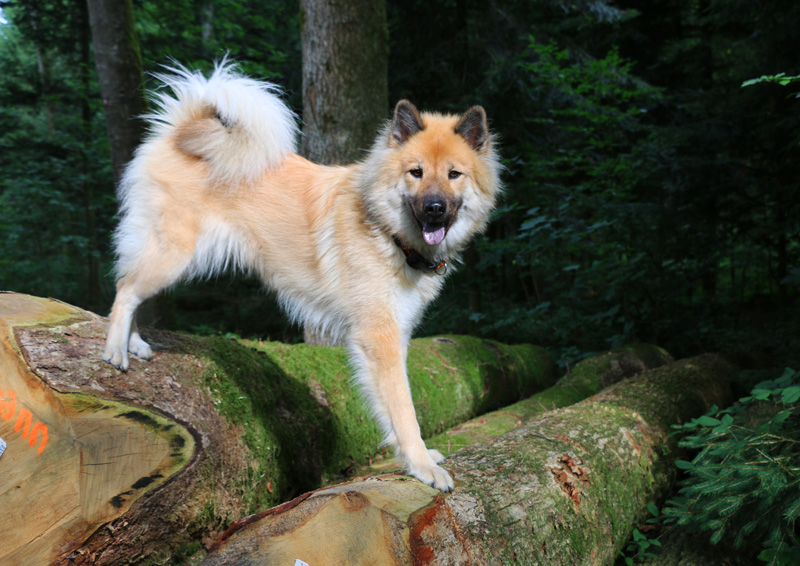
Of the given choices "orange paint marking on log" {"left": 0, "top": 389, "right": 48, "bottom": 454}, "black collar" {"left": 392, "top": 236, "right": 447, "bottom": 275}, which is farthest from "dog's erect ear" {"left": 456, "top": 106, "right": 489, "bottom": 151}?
"orange paint marking on log" {"left": 0, "top": 389, "right": 48, "bottom": 454}

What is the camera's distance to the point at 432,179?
2848 mm

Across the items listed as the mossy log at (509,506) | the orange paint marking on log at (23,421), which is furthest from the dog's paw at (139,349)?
the mossy log at (509,506)

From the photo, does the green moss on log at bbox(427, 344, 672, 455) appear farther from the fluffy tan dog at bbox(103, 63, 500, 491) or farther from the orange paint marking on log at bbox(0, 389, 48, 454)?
the orange paint marking on log at bbox(0, 389, 48, 454)

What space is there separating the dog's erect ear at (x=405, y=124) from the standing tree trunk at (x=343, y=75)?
1.60 m

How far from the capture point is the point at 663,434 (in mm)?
3432

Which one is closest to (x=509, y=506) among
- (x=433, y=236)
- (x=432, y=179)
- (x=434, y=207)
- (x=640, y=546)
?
(x=640, y=546)

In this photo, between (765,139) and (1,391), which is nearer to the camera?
(1,391)

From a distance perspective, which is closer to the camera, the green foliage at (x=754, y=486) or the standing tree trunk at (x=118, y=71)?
the green foliage at (x=754, y=486)

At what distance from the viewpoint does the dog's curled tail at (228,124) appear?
121 inches

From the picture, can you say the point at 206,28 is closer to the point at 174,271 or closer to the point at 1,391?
the point at 174,271

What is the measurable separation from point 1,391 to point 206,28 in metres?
12.2

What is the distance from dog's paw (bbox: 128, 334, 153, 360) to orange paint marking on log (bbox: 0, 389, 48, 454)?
719 mm

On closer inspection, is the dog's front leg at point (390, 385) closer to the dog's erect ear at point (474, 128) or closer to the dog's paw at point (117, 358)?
the dog's paw at point (117, 358)

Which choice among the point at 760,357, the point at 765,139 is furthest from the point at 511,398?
the point at 765,139
